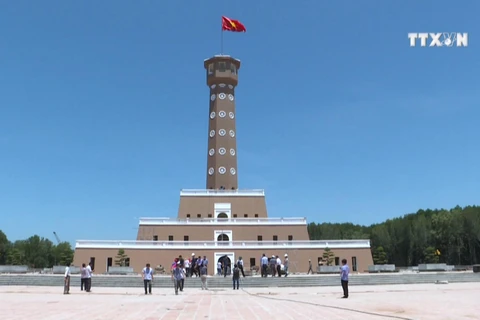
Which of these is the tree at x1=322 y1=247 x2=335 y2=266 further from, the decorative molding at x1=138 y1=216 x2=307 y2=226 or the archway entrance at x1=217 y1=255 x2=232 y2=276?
the archway entrance at x1=217 y1=255 x2=232 y2=276

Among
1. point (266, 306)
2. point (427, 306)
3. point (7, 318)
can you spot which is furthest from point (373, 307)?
point (7, 318)

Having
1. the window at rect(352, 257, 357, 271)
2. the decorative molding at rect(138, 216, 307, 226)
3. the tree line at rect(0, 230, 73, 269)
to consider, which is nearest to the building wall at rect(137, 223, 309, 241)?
the decorative molding at rect(138, 216, 307, 226)

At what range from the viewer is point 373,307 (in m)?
13.4

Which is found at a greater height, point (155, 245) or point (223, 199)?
point (223, 199)

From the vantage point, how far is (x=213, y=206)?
49531 mm

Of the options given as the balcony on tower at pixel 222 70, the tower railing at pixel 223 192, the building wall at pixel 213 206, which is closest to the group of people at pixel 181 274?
the building wall at pixel 213 206

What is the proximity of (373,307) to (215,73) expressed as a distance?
44810 mm

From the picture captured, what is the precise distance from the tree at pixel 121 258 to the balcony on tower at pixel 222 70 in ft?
77.9

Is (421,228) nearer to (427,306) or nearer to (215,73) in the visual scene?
(215,73)

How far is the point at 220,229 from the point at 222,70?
780 inches

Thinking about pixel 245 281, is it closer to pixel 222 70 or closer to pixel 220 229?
pixel 220 229

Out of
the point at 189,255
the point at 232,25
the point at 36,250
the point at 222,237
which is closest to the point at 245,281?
the point at 189,255

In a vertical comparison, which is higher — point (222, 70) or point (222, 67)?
point (222, 67)

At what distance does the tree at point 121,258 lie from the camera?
40.9 m
